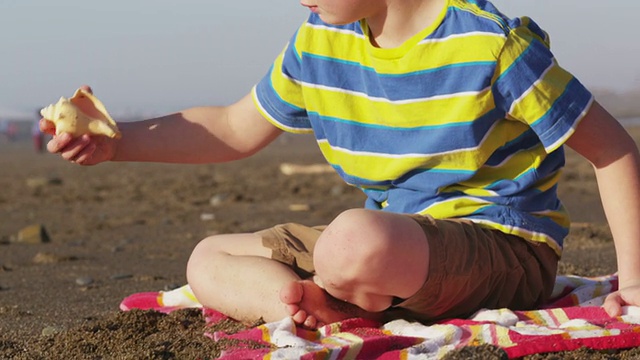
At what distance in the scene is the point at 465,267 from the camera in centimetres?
235

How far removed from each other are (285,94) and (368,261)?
0.82 m

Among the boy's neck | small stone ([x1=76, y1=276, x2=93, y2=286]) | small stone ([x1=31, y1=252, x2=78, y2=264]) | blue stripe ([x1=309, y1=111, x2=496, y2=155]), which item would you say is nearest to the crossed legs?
blue stripe ([x1=309, y1=111, x2=496, y2=155])

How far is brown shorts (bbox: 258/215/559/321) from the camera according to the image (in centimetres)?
230

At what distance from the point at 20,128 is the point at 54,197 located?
91.2 feet

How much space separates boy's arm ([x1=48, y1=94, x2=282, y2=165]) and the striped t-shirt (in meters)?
0.31

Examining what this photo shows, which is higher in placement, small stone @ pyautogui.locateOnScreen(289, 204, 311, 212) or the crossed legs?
the crossed legs

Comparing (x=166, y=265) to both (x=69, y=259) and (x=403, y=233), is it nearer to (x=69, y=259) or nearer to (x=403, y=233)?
(x=69, y=259)

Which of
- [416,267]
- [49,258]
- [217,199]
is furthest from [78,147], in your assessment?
[217,199]

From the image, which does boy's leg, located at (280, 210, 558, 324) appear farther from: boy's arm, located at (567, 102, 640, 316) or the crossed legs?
boy's arm, located at (567, 102, 640, 316)

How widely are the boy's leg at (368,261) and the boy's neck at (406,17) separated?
0.52 m

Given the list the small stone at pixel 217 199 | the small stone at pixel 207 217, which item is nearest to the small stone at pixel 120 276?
the small stone at pixel 207 217

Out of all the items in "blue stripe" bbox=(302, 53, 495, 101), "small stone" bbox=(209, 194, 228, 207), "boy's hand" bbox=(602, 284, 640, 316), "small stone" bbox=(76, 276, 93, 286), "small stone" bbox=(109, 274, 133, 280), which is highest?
"blue stripe" bbox=(302, 53, 495, 101)

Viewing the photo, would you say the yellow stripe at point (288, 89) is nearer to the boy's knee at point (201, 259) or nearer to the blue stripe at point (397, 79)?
the blue stripe at point (397, 79)

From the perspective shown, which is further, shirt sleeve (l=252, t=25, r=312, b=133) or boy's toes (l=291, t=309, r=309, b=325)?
shirt sleeve (l=252, t=25, r=312, b=133)
